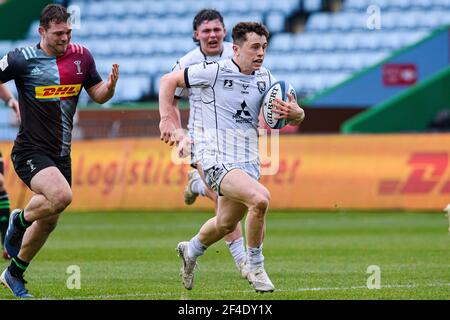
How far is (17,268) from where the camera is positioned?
962 centimetres

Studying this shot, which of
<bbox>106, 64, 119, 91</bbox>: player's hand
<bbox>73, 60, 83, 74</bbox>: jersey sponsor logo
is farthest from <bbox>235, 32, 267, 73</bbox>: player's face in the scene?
<bbox>73, 60, 83, 74</bbox>: jersey sponsor logo

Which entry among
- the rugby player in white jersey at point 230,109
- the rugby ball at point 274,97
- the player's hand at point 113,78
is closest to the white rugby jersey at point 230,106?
the rugby player in white jersey at point 230,109

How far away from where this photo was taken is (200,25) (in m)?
11.6

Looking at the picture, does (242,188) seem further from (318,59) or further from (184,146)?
(318,59)

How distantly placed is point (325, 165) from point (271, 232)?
4.07 meters

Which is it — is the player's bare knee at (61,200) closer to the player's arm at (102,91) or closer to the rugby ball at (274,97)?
the player's arm at (102,91)

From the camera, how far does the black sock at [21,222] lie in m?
9.63

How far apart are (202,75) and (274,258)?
401cm

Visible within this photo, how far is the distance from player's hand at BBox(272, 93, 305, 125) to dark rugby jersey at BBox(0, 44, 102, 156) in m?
1.81

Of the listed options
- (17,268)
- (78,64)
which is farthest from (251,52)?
(17,268)

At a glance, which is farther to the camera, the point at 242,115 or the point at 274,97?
the point at 242,115

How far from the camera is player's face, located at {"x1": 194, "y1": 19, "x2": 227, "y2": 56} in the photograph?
37.9 ft

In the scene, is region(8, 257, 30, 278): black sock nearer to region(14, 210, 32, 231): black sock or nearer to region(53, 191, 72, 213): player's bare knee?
region(14, 210, 32, 231): black sock

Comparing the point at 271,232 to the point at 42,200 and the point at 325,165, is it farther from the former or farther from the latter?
the point at 42,200
